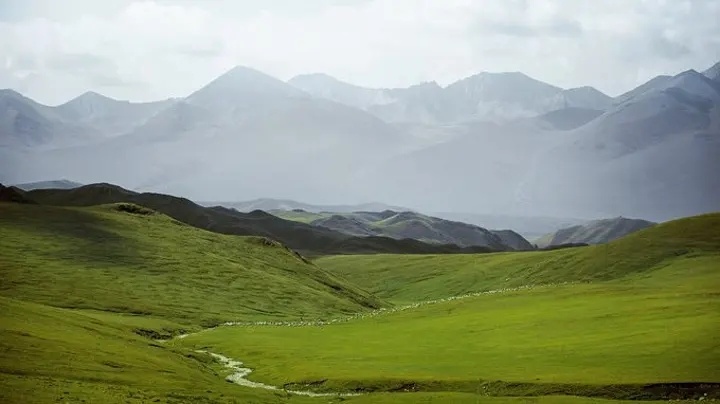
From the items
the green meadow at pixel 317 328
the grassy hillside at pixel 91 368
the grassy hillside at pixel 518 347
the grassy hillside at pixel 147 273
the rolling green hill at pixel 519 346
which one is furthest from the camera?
the grassy hillside at pixel 147 273

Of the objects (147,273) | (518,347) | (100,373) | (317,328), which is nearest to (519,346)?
(518,347)

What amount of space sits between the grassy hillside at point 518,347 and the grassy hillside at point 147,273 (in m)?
Answer: 25.1

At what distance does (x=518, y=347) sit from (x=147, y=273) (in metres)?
93.1

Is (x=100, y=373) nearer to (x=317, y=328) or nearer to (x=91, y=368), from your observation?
(x=91, y=368)

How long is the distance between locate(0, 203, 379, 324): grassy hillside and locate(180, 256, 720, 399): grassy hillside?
82.4 feet

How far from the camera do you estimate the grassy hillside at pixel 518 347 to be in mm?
58281

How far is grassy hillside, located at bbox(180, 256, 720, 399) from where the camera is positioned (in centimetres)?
5828

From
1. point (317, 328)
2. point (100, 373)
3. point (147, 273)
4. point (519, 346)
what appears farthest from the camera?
point (147, 273)

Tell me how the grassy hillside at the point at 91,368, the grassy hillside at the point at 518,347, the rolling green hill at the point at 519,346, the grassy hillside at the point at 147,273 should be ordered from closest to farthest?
1. the grassy hillside at the point at 91,368
2. the rolling green hill at the point at 519,346
3. the grassy hillside at the point at 518,347
4. the grassy hillside at the point at 147,273

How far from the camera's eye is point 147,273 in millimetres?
148625

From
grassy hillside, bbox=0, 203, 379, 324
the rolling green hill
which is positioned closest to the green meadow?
the rolling green hill

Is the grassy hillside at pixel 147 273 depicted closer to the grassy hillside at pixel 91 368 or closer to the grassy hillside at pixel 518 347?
the grassy hillside at pixel 518 347

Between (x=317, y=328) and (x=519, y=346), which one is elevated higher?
(x=519, y=346)

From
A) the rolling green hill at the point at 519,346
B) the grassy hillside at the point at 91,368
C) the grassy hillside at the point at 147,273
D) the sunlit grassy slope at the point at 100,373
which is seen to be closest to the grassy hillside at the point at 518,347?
the rolling green hill at the point at 519,346
